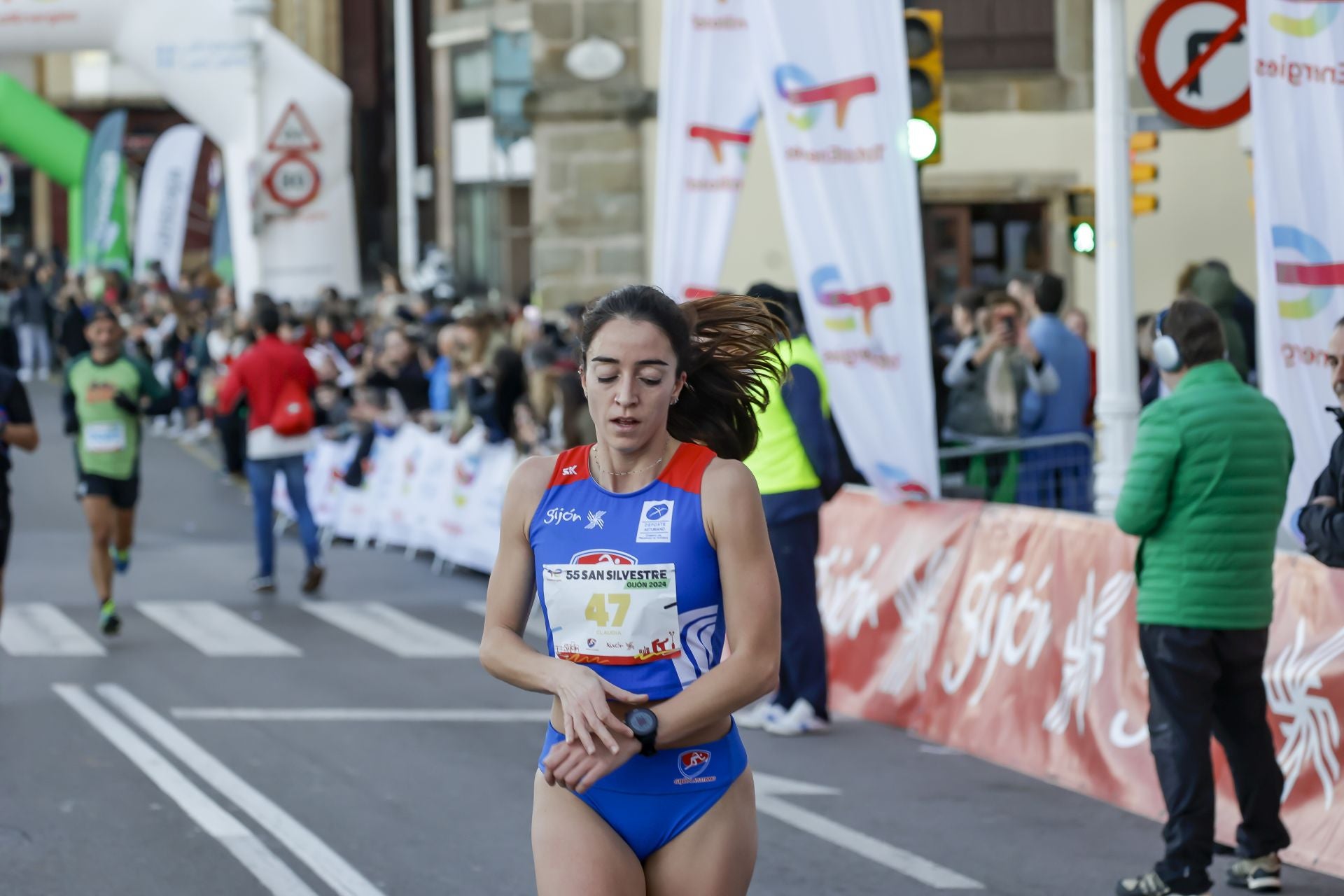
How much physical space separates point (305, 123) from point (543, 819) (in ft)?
69.2

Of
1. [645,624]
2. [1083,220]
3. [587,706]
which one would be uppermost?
[1083,220]

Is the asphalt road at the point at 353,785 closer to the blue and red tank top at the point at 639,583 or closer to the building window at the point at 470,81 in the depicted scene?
the blue and red tank top at the point at 639,583

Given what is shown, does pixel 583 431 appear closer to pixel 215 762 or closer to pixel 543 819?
pixel 215 762

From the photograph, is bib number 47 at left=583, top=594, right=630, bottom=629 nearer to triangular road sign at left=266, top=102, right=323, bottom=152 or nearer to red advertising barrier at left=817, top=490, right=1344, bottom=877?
red advertising barrier at left=817, top=490, right=1344, bottom=877

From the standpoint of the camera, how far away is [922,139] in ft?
38.4

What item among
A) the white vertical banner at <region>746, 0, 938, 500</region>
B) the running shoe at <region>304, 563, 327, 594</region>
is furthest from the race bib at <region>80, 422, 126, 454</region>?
the white vertical banner at <region>746, 0, 938, 500</region>

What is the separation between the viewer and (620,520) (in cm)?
416

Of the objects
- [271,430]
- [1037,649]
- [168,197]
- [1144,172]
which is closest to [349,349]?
[271,430]

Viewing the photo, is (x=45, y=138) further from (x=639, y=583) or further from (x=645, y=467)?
(x=639, y=583)

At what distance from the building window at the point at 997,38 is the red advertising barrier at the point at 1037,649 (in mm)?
14410

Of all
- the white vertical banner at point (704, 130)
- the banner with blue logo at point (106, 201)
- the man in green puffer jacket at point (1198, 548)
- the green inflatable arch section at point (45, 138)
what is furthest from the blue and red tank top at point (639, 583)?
the green inflatable arch section at point (45, 138)

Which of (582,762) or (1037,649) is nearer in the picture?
(582,762)

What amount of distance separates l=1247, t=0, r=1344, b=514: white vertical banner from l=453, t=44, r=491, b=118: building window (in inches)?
1280

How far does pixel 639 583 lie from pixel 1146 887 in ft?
10.6
